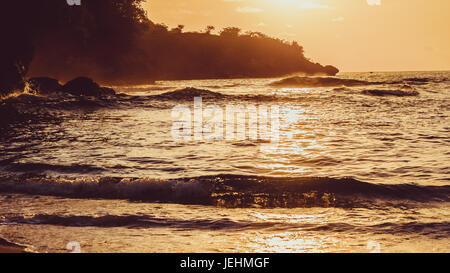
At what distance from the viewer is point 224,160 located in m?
8.74

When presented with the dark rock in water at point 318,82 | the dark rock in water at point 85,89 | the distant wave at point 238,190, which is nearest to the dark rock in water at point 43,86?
the dark rock in water at point 85,89

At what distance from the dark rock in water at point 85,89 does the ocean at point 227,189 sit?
632 inches

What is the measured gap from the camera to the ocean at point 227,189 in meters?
4.61

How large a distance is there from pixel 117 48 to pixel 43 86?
1140 inches

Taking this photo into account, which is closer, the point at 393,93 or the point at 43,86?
the point at 393,93

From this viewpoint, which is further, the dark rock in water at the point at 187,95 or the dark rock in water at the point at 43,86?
the dark rock in water at the point at 43,86

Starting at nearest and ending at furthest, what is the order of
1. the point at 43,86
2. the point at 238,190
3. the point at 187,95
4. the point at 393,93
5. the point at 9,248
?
1. the point at 9,248
2. the point at 238,190
3. the point at 187,95
4. the point at 393,93
5. the point at 43,86

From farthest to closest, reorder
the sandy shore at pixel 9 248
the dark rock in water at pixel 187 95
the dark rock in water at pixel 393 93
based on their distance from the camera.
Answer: the dark rock in water at pixel 393 93 < the dark rock in water at pixel 187 95 < the sandy shore at pixel 9 248

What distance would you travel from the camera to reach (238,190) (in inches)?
267

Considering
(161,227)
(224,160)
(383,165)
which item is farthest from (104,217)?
(383,165)

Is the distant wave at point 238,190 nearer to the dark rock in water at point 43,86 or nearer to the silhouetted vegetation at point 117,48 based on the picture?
the silhouetted vegetation at point 117,48

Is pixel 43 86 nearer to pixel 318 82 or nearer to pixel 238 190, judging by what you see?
pixel 318 82

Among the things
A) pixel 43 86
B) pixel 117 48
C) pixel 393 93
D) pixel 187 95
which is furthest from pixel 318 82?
pixel 117 48
